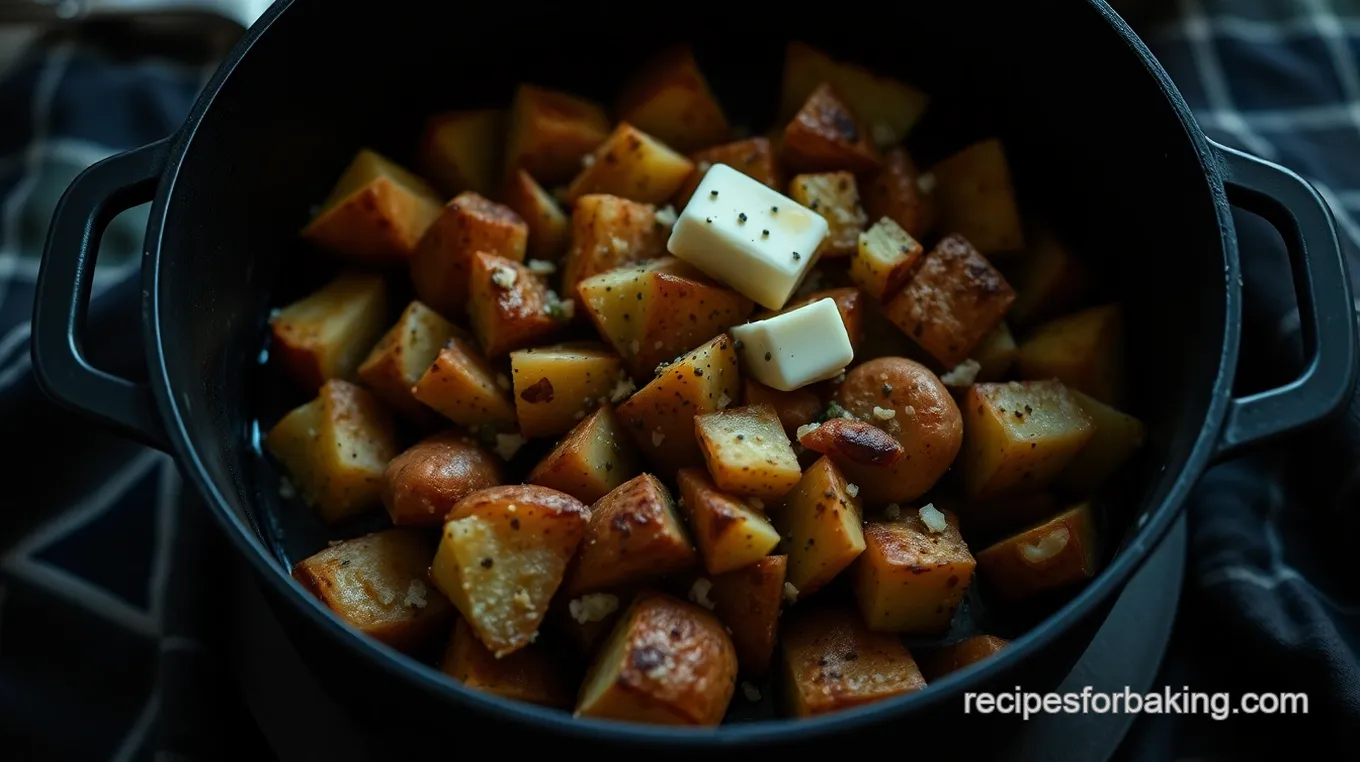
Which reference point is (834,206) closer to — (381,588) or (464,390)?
(464,390)

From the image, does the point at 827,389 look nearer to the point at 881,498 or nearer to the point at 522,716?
the point at 881,498

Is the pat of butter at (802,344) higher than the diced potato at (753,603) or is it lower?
higher

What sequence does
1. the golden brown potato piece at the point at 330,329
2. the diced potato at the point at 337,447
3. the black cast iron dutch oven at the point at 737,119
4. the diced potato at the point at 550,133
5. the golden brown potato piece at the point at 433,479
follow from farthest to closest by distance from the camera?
the diced potato at the point at 550,133 → the golden brown potato piece at the point at 330,329 → the diced potato at the point at 337,447 → the golden brown potato piece at the point at 433,479 → the black cast iron dutch oven at the point at 737,119

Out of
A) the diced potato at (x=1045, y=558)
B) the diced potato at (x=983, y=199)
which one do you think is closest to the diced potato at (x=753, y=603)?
the diced potato at (x=1045, y=558)

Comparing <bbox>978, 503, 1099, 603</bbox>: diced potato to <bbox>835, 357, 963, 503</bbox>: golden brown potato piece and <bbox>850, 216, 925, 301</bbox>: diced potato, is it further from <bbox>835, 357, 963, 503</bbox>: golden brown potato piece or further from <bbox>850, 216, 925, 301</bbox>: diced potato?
<bbox>850, 216, 925, 301</bbox>: diced potato

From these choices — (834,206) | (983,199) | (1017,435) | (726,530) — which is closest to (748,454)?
(726,530)

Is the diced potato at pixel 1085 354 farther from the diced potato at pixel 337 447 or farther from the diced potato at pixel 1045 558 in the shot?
the diced potato at pixel 337 447

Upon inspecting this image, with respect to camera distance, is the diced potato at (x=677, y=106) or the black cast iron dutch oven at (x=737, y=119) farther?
the diced potato at (x=677, y=106)
